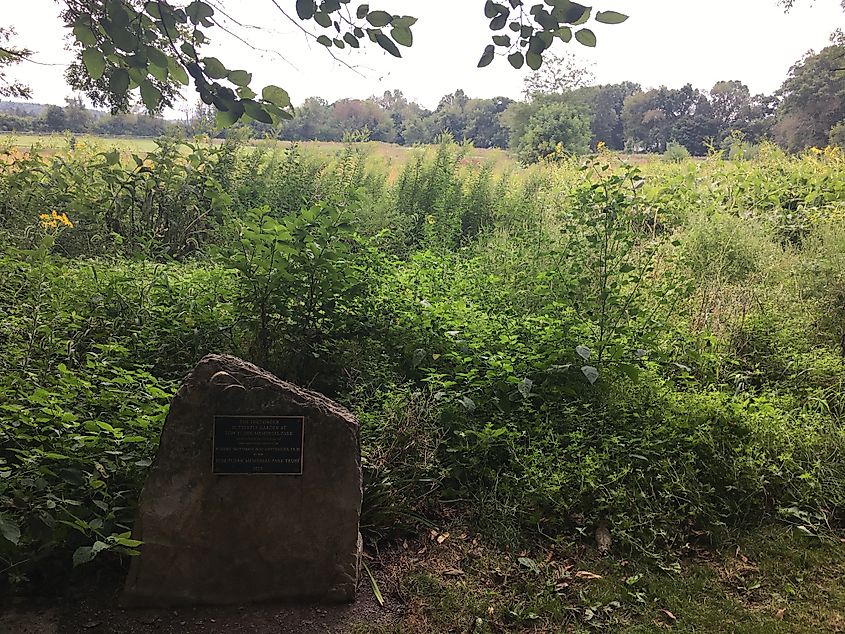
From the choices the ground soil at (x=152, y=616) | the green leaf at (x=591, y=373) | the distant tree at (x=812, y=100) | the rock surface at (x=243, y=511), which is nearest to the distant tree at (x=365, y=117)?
the distant tree at (x=812, y=100)

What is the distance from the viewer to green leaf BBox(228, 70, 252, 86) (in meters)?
1.59

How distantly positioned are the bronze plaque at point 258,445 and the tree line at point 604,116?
22.8ft

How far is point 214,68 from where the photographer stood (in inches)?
63.7

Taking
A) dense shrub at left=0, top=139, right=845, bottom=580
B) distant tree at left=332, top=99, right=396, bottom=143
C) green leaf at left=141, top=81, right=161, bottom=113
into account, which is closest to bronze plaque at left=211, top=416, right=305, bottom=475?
dense shrub at left=0, top=139, right=845, bottom=580

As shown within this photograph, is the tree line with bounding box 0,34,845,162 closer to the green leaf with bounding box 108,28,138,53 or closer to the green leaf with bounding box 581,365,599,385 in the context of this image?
the green leaf with bounding box 581,365,599,385

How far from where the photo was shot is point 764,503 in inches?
135

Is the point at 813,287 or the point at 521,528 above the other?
the point at 813,287

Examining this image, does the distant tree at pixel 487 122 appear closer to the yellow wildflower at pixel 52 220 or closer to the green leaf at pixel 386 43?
the yellow wildflower at pixel 52 220

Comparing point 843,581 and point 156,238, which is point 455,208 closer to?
point 156,238

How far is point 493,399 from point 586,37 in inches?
93.8

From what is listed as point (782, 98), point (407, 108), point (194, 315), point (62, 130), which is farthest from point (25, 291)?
point (782, 98)

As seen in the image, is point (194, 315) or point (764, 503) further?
point (194, 315)

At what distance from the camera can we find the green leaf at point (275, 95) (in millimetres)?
1601

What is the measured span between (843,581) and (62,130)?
933 cm
